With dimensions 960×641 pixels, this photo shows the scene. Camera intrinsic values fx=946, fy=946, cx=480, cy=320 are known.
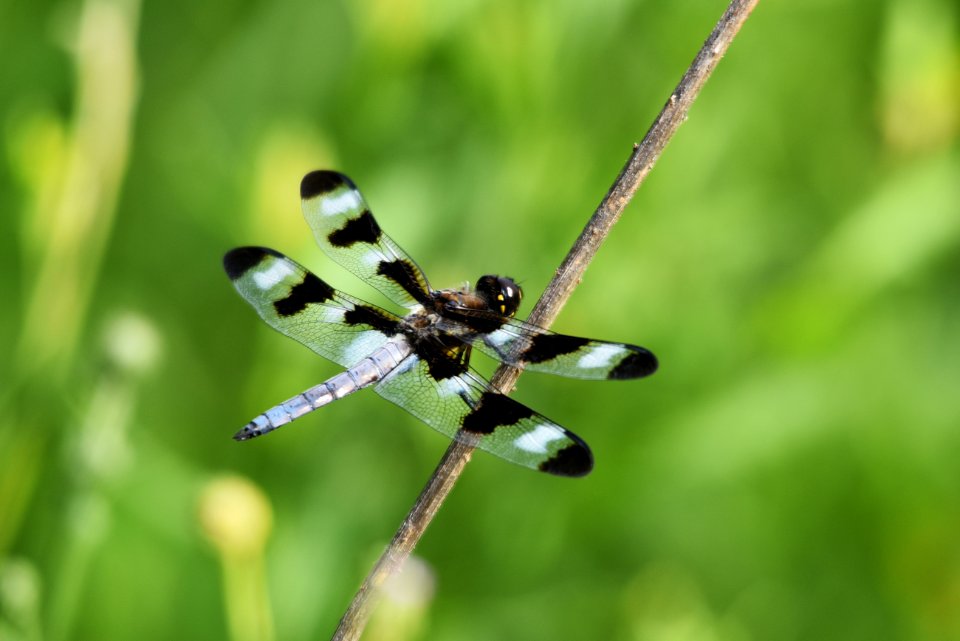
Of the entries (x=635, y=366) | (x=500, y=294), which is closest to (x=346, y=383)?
(x=500, y=294)

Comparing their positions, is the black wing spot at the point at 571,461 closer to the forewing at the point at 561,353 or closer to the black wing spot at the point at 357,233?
the forewing at the point at 561,353

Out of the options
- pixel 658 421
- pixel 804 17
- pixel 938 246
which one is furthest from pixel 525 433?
pixel 804 17

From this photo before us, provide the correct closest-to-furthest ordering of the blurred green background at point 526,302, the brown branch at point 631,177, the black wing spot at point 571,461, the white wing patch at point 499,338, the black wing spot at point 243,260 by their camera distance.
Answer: the brown branch at point 631,177 < the black wing spot at point 571,461 < the white wing patch at point 499,338 < the black wing spot at point 243,260 < the blurred green background at point 526,302

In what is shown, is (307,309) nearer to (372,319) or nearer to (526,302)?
(372,319)

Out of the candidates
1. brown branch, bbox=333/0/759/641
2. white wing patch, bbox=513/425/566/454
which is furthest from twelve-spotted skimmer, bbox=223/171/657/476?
brown branch, bbox=333/0/759/641

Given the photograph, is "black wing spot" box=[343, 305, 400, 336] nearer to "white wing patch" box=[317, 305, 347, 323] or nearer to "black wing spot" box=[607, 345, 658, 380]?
"white wing patch" box=[317, 305, 347, 323]

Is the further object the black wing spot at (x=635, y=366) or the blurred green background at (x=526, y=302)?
the blurred green background at (x=526, y=302)

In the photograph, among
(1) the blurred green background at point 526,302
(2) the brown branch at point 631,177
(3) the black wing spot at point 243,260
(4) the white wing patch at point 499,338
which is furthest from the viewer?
(1) the blurred green background at point 526,302

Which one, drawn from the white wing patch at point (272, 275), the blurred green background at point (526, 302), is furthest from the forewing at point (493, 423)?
the blurred green background at point (526, 302)
